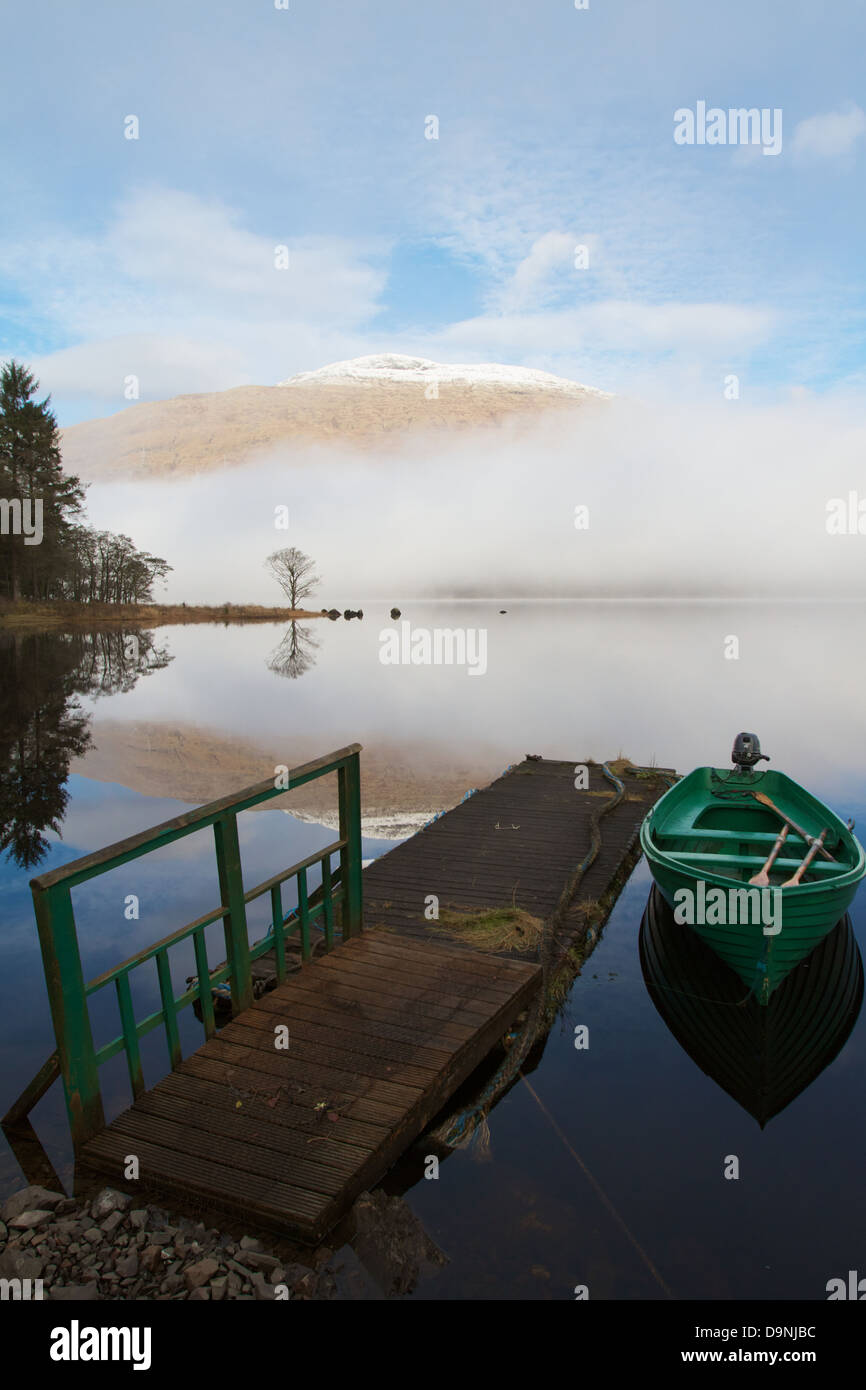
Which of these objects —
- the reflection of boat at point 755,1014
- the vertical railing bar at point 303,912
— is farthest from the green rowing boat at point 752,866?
the vertical railing bar at point 303,912

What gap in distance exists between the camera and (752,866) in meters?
8.06

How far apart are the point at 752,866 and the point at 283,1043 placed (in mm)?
5281

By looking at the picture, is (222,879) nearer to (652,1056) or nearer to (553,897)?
(652,1056)

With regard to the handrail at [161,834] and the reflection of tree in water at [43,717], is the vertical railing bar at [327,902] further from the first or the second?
the reflection of tree in water at [43,717]

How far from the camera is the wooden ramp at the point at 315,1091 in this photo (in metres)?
4.09

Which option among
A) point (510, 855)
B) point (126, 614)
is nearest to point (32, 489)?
point (126, 614)

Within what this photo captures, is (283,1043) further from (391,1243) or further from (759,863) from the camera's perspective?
(759,863)

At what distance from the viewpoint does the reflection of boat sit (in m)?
6.38

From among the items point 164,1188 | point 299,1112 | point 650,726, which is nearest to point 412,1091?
point 299,1112

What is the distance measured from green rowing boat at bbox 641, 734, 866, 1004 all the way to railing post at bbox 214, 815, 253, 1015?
392 centimetres
